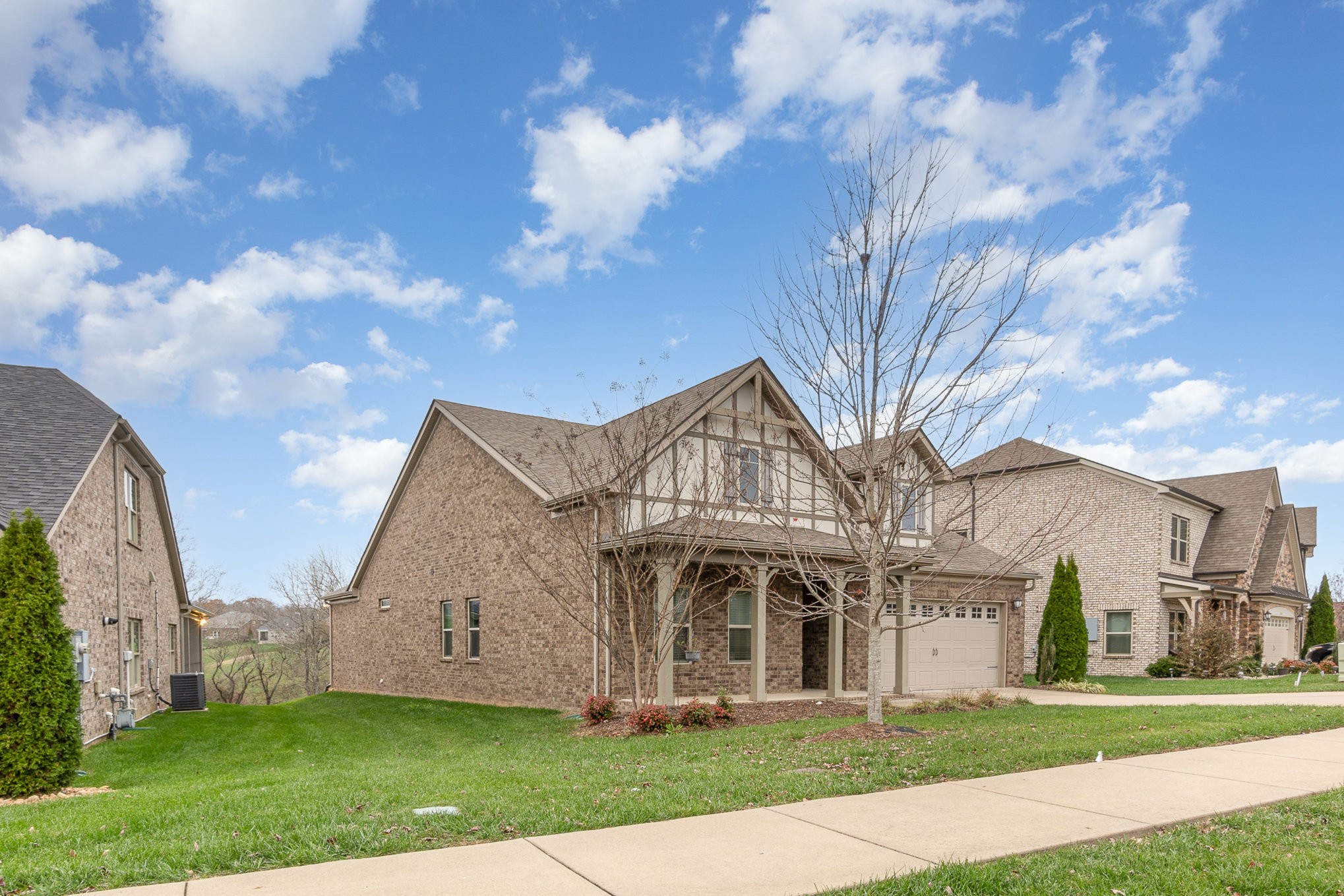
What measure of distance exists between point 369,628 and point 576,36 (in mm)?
18002

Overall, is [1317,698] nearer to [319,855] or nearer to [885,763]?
[885,763]

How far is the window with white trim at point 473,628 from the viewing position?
20156 mm

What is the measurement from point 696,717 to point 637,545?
335 centimetres

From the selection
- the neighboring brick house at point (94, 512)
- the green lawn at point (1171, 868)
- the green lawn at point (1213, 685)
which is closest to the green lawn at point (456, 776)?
the neighboring brick house at point (94, 512)

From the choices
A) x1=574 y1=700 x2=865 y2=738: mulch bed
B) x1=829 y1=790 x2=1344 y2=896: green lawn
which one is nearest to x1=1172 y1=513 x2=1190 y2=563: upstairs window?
x1=574 y1=700 x2=865 y2=738: mulch bed

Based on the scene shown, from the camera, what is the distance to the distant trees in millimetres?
22250

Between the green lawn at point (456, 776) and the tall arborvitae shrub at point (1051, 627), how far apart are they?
8410 mm

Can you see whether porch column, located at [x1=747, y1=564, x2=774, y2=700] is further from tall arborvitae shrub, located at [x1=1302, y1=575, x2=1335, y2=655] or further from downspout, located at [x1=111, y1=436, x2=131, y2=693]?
tall arborvitae shrub, located at [x1=1302, y1=575, x2=1335, y2=655]

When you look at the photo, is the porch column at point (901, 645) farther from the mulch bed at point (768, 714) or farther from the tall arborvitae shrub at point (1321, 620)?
the tall arborvitae shrub at point (1321, 620)

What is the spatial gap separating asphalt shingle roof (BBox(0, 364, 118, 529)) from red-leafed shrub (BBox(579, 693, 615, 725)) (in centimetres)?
778

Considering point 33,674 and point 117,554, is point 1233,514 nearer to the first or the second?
point 117,554

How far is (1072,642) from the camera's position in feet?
73.5

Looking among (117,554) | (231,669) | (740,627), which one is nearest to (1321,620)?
(740,627)

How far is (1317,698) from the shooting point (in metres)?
16.0
